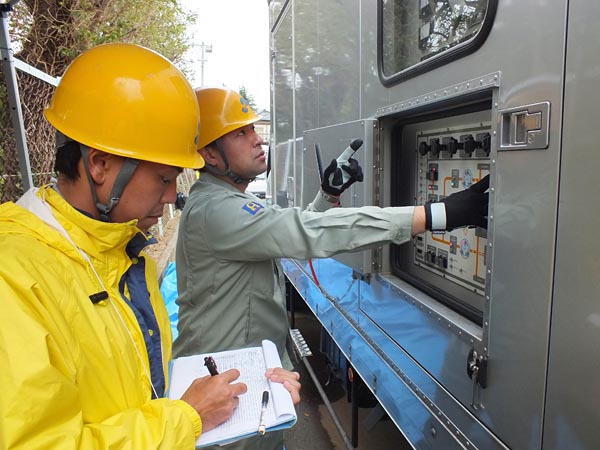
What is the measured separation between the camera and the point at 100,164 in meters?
1.18

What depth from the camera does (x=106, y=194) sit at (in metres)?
1.15

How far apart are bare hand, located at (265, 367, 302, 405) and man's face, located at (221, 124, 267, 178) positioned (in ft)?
3.08

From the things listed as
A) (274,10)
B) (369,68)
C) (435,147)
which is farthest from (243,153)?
(274,10)

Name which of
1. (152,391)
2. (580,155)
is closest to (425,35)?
(580,155)

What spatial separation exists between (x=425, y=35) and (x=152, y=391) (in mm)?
1465

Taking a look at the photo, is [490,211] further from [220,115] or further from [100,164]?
[220,115]

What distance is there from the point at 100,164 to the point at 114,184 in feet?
0.23

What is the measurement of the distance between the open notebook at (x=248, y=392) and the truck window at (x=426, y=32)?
113cm

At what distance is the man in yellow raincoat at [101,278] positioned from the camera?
0.80m

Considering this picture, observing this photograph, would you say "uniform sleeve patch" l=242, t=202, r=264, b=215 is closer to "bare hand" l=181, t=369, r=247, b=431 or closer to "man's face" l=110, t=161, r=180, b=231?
"man's face" l=110, t=161, r=180, b=231

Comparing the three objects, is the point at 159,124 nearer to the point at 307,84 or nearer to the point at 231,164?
the point at 231,164

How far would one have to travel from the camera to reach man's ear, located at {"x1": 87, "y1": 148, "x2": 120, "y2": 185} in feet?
3.82

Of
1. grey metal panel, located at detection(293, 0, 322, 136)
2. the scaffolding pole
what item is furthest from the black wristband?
the scaffolding pole

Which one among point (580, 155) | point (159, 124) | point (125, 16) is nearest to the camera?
point (580, 155)
